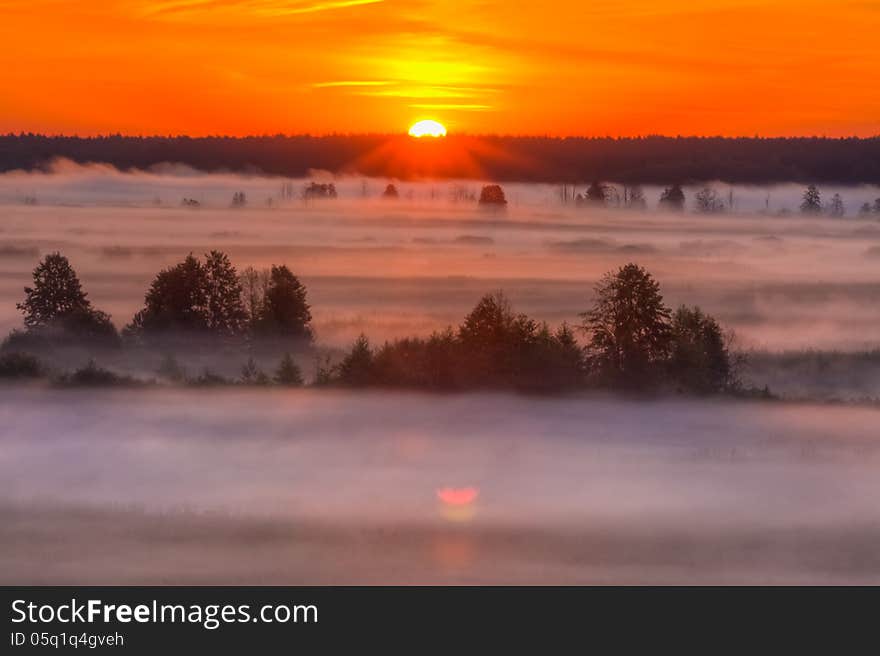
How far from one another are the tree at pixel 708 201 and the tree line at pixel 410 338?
4030 centimetres

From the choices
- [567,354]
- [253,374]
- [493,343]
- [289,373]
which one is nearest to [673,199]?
[253,374]

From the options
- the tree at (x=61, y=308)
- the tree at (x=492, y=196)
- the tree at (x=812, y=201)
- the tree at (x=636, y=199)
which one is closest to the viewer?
the tree at (x=61, y=308)

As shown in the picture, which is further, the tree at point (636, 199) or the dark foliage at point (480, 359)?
the tree at point (636, 199)

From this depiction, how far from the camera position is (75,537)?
4747 centimetres

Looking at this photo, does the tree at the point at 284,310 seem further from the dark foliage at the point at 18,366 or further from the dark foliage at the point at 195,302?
the dark foliage at the point at 18,366

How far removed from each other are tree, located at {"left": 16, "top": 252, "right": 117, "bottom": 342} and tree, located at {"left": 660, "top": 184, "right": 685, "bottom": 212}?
54.5 m

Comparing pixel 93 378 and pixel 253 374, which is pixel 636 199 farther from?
pixel 93 378

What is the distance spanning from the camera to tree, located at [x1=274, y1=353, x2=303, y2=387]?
68.8 metres

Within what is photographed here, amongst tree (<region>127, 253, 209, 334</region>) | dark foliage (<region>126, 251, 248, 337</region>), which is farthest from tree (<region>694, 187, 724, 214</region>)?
tree (<region>127, 253, 209, 334</region>)

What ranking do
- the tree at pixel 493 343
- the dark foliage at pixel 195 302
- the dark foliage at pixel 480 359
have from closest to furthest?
the tree at pixel 493 343
the dark foliage at pixel 480 359
the dark foliage at pixel 195 302

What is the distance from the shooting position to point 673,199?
122 m

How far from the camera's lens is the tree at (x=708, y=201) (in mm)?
120312

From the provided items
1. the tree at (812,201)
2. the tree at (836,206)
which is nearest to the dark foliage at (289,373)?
the tree at (812,201)

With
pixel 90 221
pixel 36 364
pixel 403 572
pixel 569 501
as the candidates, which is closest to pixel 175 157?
pixel 90 221
